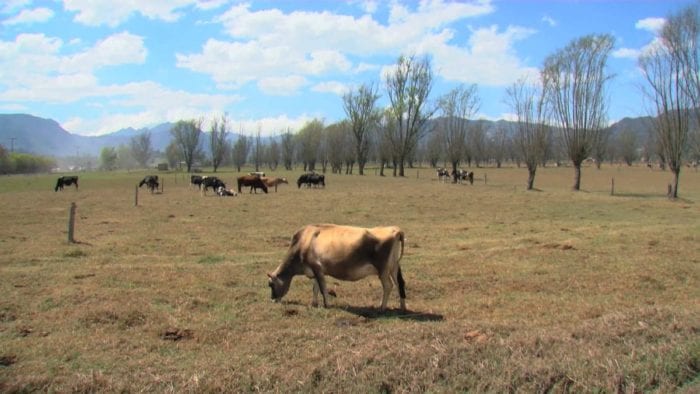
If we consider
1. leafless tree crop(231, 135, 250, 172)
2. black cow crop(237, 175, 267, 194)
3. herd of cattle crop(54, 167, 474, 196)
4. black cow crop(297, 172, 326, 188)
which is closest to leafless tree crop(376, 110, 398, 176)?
herd of cattle crop(54, 167, 474, 196)

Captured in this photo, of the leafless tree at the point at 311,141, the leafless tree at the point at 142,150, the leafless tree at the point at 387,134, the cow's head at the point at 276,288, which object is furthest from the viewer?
the leafless tree at the point at 142,150

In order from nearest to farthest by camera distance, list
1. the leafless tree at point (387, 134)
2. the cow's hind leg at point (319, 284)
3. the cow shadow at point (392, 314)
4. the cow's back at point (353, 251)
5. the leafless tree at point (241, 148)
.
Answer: the cow shadow at point (392, 314) → the cow's back at point (353, 251) → the cow's hind leg at point (319, 284) → the leafless tree at point (387, 134) → the leafless tree at point (241, 148)

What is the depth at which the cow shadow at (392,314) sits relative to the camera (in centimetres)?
838

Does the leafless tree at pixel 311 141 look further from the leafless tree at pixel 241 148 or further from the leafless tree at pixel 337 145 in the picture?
the leafless tree at pixel 241 148

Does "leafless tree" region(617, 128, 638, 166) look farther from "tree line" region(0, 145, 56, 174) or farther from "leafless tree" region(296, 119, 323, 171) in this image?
"tree line" region(0, 145, 56, 174)

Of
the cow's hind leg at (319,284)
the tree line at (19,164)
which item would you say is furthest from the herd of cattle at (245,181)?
the tree line at (19,164)

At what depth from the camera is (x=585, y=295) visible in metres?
10.2

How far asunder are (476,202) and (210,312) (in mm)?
24344

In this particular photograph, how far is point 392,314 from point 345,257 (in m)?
1.18

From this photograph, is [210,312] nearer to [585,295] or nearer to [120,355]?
[120,355]

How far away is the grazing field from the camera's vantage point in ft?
18.3

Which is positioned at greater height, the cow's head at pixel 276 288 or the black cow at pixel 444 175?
the black cow at pixel 444 175

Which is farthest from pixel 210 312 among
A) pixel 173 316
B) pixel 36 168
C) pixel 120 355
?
pixel 36 168

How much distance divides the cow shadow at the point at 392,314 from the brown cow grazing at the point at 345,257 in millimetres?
155
